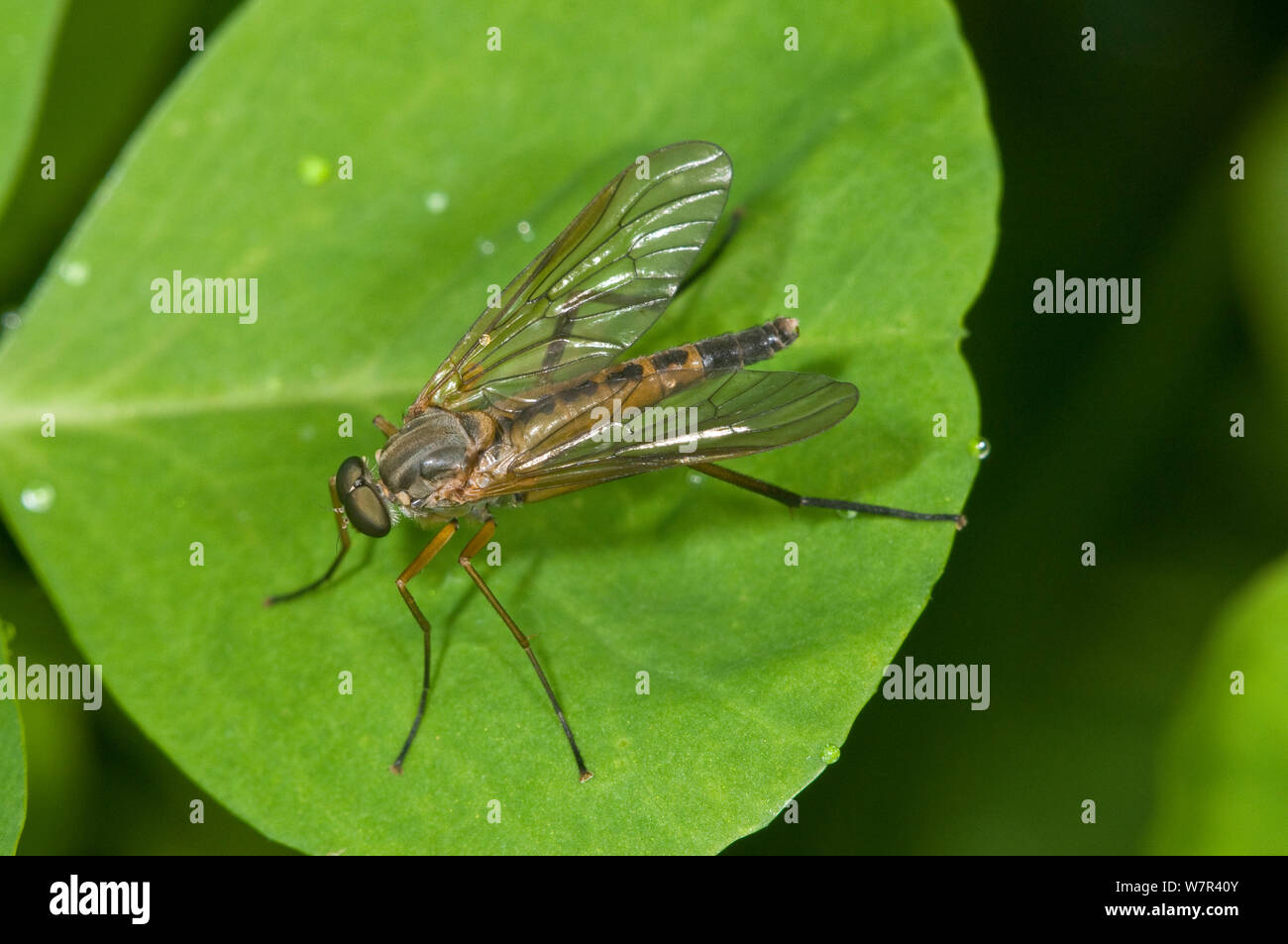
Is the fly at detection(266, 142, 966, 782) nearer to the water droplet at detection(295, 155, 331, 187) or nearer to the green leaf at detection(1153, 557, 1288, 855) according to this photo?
the water droplet at detection(295, 155, 331, 187)

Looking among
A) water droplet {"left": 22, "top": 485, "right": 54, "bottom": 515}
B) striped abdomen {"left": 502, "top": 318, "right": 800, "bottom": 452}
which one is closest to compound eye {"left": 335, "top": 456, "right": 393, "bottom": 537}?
striped abdomen {"left": 502, "top": 318, "right": 800, "bottom": 452}

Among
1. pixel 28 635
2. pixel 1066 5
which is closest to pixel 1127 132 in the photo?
pixel 1066 5

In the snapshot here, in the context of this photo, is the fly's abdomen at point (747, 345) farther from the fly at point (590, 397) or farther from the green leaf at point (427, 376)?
the green leaf at point (427, 376)

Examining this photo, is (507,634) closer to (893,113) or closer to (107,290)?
(107,290)

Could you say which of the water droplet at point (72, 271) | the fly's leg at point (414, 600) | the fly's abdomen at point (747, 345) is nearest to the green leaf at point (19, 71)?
the water droplet at point (72, 271)

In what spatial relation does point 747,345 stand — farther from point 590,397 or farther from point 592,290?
point 592,290

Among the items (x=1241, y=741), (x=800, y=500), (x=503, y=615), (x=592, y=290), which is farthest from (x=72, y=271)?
(x=1241, y=741)
